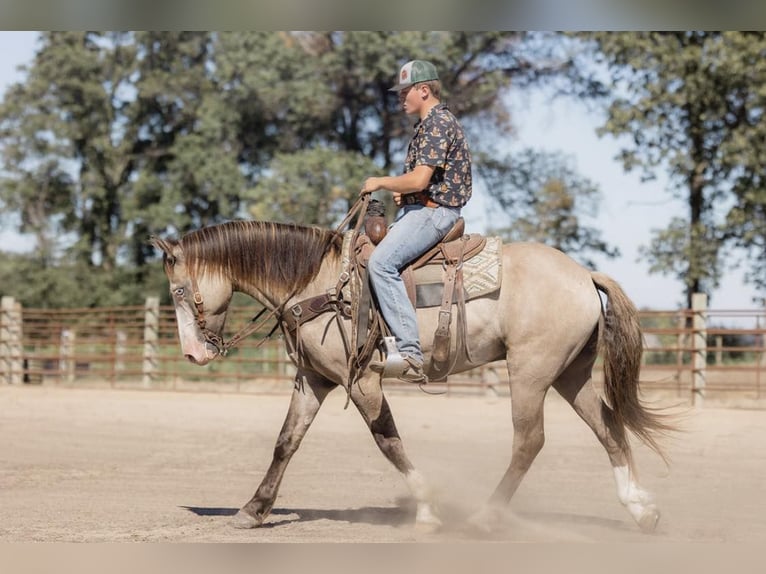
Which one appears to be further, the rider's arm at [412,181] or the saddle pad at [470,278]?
the saddle pad at [470,278]

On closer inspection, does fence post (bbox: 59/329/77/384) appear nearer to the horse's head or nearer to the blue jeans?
the horse's head

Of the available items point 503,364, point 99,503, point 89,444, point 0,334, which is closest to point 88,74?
point 0,334

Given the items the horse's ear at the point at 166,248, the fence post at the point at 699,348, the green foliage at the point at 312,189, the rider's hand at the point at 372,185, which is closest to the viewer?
the rider's hand at the point at 372,185

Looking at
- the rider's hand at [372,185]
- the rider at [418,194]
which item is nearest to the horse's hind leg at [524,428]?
the rider at [418,194]

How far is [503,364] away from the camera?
58.0ft

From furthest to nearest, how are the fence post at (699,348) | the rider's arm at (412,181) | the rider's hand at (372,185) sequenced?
the fence post at (699,348) < the rider's hand at (372,185) < the rider's arm at (412,181)

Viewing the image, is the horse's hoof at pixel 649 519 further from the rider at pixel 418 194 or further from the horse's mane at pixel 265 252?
the horse's mane at pixel 265 252

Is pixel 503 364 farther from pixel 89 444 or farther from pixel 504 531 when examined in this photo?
pixel 504 531

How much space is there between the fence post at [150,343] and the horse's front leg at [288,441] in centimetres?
1395

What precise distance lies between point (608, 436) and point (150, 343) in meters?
14.9

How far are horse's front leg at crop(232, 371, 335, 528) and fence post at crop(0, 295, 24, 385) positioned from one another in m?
15.8

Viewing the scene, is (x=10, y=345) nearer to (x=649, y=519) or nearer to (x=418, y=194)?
(x=418, y=194)

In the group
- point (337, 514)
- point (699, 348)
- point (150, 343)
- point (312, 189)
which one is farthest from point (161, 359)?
point (337, 514)

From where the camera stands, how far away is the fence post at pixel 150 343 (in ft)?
63.7
